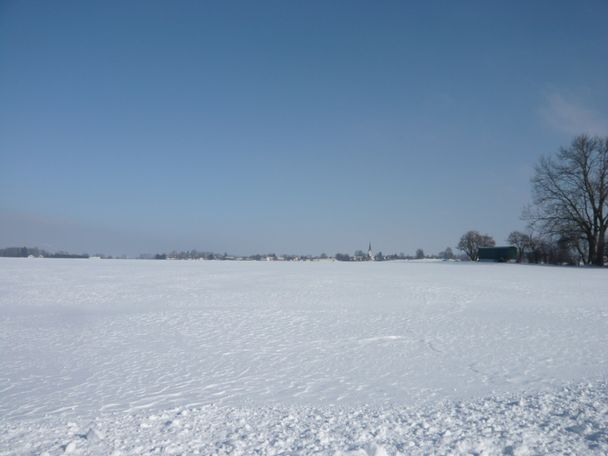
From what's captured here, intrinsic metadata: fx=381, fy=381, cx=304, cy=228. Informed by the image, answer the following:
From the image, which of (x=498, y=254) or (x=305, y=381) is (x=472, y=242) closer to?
(x=498, y=254)

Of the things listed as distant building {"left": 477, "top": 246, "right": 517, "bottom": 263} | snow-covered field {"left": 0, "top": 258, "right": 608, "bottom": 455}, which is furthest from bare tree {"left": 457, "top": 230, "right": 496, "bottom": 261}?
snow-covered field {"left": 0, "top": 258, "right": 608, "bottom": 455}

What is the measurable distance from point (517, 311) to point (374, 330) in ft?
18.0

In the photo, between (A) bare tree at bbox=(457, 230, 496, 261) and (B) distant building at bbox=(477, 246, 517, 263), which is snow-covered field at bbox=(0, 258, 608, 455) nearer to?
(B) distant building at bbox=(477, 246, 517, 263)

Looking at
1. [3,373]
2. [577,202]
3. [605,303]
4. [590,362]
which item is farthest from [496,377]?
[577,202]

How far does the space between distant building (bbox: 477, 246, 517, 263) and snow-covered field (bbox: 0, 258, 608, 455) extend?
152 feet

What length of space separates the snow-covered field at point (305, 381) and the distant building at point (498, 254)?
46289mm

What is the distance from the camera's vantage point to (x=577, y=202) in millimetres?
35688

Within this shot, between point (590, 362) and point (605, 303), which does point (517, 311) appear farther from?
point (590, 362)

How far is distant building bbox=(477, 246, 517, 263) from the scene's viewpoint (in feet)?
177

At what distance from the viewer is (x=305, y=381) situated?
18.9 ft

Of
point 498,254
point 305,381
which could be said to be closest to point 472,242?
point 498,254

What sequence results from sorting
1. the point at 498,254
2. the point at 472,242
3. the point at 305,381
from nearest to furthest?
1. the point at 305,381
2. the point at 498,254
3. the point at 472,242

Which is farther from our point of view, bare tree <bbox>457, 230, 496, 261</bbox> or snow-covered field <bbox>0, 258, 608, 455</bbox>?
bare tree <bbox>457, 230, 496, 261</bbox>

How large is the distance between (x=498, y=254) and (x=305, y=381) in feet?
186
